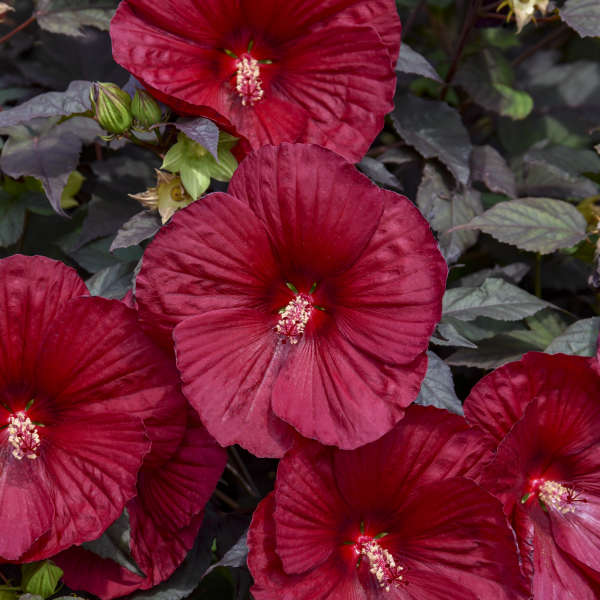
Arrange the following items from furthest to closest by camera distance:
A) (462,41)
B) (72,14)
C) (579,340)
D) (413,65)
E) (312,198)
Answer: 1. (462,41)
2. (72,14)
3. (413,65)
4. (579,340)
5. (312,198)

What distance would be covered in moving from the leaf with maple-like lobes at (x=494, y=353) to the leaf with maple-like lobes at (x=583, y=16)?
1.60ft

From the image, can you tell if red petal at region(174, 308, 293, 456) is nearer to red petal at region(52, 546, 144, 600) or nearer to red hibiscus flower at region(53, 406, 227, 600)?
red hibiscus flower at region(53, 406, 227, 600)

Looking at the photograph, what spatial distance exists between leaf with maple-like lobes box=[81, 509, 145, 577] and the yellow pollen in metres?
0.55

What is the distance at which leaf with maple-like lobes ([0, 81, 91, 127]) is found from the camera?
3.20ft

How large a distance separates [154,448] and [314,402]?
0.70ft

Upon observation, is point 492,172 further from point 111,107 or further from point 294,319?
point 111,107

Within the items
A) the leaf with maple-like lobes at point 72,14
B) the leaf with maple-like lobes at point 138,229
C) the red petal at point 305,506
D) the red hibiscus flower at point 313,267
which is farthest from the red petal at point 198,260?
the leaf with maple-like lobes at point 72,14

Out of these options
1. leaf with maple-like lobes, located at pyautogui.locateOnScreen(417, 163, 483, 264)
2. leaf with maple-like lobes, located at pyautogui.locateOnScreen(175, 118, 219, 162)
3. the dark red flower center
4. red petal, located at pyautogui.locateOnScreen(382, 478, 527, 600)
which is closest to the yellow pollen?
the dark red flower center

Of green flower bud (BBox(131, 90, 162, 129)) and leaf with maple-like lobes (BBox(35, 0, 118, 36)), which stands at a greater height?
green flower bud (BBox(131, 90, 162, 129))

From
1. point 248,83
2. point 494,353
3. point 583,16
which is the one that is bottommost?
point 494,353

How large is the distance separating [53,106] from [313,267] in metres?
0.40

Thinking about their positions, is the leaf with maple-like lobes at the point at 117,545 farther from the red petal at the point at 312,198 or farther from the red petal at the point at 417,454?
the red petal at the point at 312,198

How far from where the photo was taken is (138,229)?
1.02m

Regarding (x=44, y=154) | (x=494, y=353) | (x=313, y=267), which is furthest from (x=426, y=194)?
(x=44, y=154)
